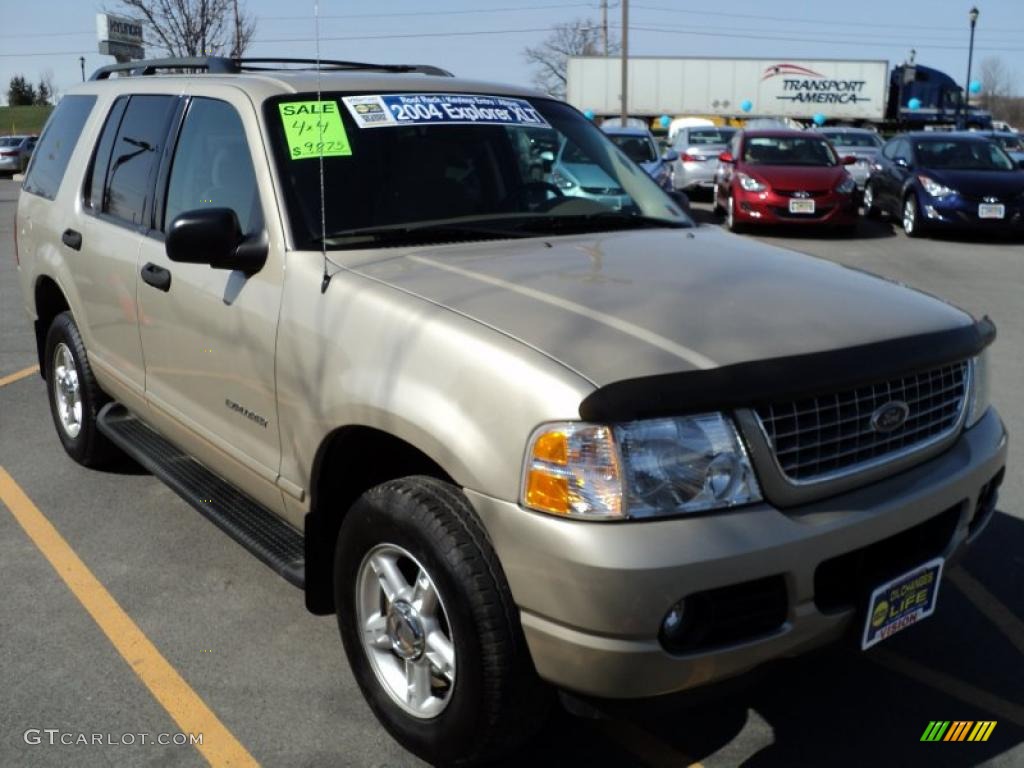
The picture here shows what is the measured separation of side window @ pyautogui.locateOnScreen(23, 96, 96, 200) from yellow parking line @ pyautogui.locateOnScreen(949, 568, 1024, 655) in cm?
445

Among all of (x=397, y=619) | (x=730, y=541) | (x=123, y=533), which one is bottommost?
(x=123, y=533)

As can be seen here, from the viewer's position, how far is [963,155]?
50.8 ft

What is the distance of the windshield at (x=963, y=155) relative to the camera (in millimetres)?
15305

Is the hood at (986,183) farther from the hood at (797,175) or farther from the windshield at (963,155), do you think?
the hood at (797,175)

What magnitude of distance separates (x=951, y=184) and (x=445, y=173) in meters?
12.9

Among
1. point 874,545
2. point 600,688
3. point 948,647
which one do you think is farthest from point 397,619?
point 948,647

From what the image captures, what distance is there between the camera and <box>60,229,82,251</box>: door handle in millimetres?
4801

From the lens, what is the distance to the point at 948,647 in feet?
11.6

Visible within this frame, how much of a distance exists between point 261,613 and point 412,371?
5.16 ft

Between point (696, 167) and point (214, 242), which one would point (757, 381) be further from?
point (696, 167)

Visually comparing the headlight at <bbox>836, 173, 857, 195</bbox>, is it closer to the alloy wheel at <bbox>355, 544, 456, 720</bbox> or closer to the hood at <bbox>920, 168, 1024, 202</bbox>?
the hood at <bbox>920, 168, 1024, 202</bbox>

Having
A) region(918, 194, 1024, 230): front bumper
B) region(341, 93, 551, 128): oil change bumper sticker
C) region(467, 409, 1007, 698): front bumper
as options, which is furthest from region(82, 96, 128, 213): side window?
region(918, 194, 1024, 230): front bumper

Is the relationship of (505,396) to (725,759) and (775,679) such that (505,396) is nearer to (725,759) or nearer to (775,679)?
(725,759)

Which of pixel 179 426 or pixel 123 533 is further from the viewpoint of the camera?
pixel 123 533
